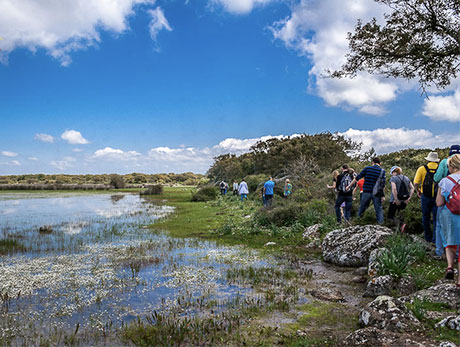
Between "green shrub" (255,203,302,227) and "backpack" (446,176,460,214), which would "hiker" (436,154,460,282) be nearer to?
"backpack" (446,176,460,214)

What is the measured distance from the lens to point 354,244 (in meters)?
8.57

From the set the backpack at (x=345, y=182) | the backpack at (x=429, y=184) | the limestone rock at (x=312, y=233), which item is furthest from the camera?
the limestone rock at (x=312, y=233)

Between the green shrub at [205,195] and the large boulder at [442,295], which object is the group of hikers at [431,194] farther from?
the green shrub at [205,195]

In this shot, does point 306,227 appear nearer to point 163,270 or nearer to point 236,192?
point 163,270

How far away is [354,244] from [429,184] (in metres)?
2.28

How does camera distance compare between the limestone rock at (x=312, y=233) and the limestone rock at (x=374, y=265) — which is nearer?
the limestone rock at (x=374, y=265)

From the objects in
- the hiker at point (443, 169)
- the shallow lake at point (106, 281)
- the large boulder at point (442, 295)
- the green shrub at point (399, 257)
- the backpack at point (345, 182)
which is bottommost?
the shallow lake at point (106, 281)

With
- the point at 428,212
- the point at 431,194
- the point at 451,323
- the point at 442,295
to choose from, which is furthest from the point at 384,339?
the point at 428,212

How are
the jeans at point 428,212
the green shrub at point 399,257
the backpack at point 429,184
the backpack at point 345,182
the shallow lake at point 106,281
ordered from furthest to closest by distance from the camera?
the backpack at point 345,182 → the jeans at point 428,212 → the backpack at point 429,184 → the green shrub at point 399,257 → the shallow lake at point 106,281

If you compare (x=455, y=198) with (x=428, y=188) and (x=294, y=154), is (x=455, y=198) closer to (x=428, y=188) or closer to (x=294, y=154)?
(x=428, y=188)

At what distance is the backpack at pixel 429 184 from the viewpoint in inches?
304

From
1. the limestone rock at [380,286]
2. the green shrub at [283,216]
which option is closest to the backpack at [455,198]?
the limestone rock at [380,286]

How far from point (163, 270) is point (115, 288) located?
4.93ft

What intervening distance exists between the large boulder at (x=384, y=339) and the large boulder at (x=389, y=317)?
0.69 ft
